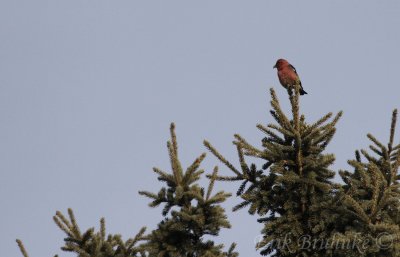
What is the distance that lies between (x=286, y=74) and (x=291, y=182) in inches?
188

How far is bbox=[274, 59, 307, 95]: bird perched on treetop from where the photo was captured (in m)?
9.59

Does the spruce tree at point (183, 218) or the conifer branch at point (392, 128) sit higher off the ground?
the conifer branch at point (392, 128)

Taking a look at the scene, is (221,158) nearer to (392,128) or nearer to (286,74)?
(392,128)

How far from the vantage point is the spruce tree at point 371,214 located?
4.60 meters

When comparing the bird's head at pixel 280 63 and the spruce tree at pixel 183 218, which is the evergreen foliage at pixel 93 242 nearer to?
the spruce tree at pixel 183 218

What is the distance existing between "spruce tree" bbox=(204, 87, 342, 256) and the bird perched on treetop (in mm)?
3837

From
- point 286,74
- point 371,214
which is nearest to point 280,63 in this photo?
point 286,74

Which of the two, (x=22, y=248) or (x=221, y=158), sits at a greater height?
(x=221, y=158)

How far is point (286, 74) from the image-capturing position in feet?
32.2

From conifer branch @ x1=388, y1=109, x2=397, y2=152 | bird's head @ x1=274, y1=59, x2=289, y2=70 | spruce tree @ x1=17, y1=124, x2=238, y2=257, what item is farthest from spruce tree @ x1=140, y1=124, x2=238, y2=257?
bird's head @ x1=274, y1=59, x2=289, y2=70

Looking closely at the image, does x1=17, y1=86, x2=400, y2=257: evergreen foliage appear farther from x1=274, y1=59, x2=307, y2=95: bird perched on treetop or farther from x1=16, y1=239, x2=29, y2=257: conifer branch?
x1=274, y1=59, x2=307, y2=95: bird perched on treetop

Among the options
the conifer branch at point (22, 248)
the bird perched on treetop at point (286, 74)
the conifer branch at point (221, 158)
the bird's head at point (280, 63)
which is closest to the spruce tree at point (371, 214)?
the conifer branch at point (221, 158)

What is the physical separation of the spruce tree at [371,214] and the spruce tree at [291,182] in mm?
254

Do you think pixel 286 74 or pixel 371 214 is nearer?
pixel 371 214
